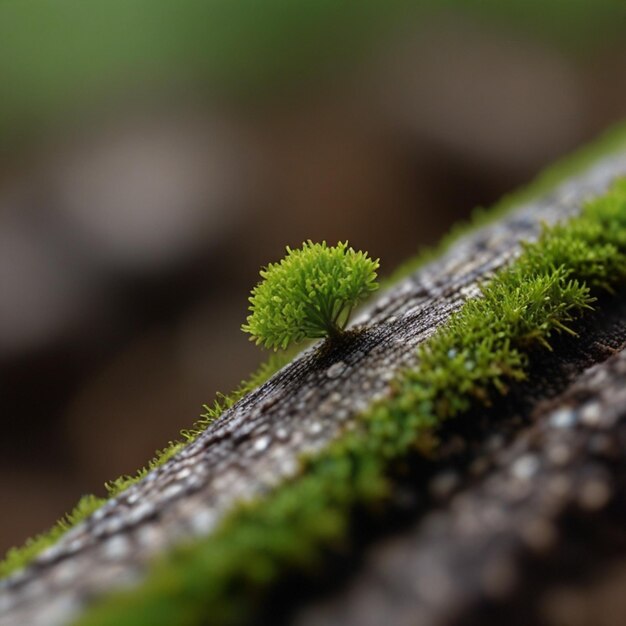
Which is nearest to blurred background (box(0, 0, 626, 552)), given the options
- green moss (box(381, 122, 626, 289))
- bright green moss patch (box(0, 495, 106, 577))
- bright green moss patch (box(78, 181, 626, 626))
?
green moss (box(381, 122, 626, 289))

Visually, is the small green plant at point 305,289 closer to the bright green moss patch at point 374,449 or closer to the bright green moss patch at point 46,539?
the bright green moss patch at point 374,449

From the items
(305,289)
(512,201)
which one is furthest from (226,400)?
(512,201)

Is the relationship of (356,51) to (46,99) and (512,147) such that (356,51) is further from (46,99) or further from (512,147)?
(46,99)

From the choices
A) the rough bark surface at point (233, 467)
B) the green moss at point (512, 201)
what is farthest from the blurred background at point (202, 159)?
the rough bark surface at point (233, 467)

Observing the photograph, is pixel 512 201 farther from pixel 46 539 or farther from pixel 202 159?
pixel 202 159

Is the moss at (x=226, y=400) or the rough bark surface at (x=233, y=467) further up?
the moss at (x=226, y=400)

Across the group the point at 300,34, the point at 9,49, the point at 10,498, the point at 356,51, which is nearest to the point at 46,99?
the point at 9,49
